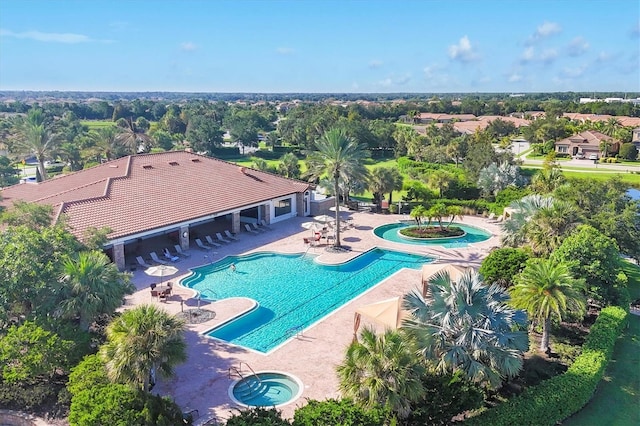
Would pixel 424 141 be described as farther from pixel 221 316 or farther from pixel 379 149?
pixel 221 316

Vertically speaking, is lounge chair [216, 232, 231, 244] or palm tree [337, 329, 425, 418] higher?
palm tree [337, 329, 425, 418]

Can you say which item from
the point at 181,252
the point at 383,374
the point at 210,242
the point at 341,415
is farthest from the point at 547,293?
the point at 210,242

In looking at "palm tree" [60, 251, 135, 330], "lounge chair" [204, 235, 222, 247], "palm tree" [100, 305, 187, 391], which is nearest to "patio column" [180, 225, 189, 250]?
"lounge chair" [204, 235, 222, 247]

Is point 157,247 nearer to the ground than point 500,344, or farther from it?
nearer to the ground

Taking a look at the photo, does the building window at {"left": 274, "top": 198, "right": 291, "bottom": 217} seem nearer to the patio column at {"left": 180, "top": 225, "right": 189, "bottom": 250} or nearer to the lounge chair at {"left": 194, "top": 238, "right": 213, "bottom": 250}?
the lounge chair at {"left": 194, "top": 238, "right": 213, "bottom": 250}

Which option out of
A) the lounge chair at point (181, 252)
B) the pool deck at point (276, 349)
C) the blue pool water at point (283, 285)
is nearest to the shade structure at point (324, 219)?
the pool deck at point (276, 349)

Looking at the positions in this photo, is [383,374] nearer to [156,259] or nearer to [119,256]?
[119,256]

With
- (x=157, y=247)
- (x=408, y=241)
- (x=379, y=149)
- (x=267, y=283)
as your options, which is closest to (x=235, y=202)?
(x=157, y=247)
